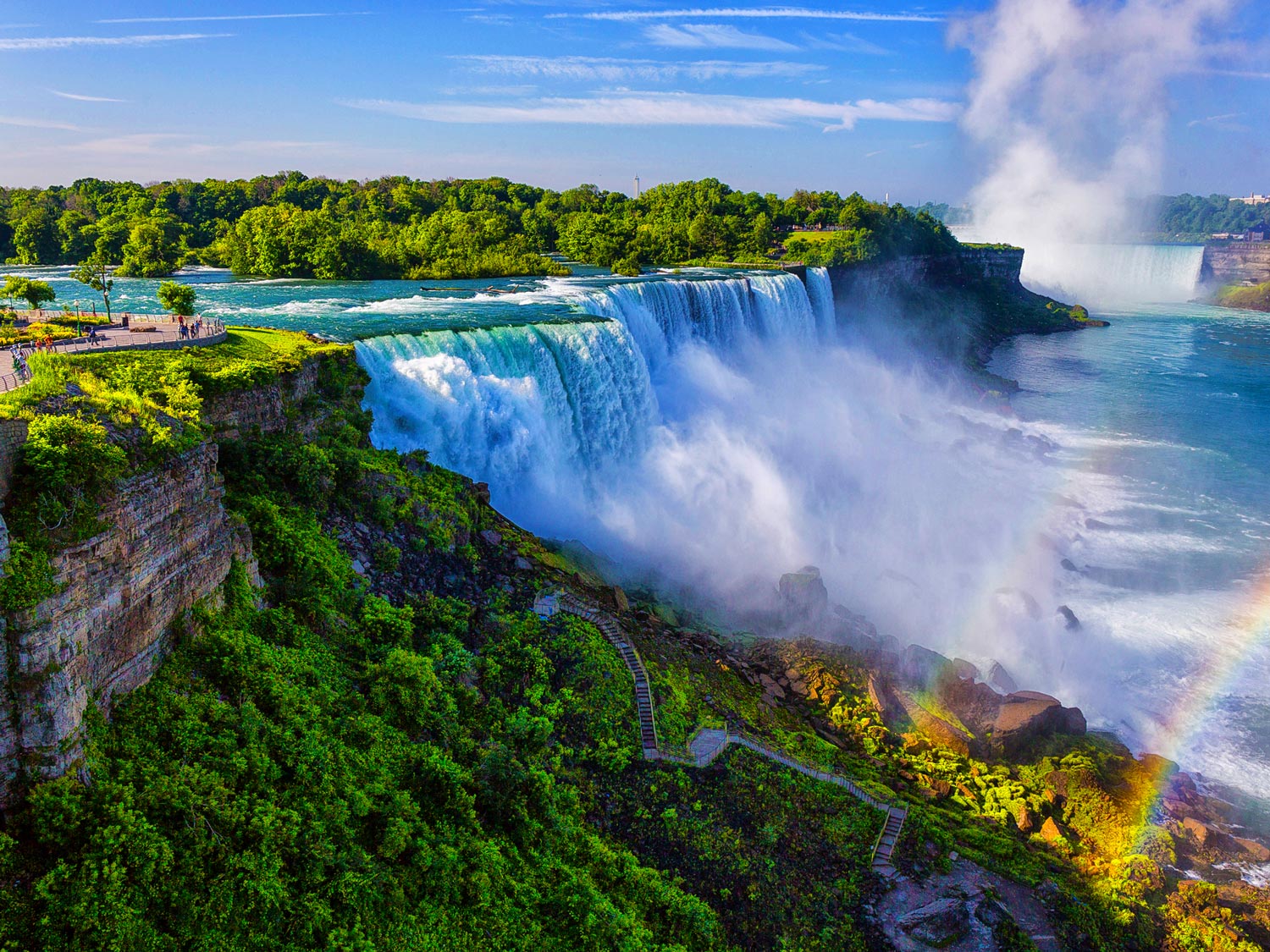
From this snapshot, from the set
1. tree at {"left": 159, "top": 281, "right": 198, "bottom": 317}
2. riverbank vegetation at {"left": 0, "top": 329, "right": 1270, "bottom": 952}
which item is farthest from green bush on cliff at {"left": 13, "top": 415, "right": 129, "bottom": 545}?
tree at {"left": 159, "top": 281, "right": 198, "bottom": 317}

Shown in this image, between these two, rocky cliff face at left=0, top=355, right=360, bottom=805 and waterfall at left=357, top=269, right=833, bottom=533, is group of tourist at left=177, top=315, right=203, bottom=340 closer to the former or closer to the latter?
waterfall at left=357, top=269, right=833, bottom=533

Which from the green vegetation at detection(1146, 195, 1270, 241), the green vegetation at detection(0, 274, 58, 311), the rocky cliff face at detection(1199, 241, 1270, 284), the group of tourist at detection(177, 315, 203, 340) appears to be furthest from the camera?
the green vegetation at detection(1146, 195, 1270, 241)

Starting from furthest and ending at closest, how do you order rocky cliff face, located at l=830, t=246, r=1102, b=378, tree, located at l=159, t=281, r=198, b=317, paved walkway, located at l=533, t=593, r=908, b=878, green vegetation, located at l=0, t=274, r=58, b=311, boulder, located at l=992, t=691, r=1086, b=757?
rocky cliff face, located at l=830, t=246, r=1102, b=378
tree, located at l=159, t=281, r=198, b=317
green vegetation, located at l=0, t=274, r=58, b=311
boulder, located at l=992, t=691, r=1086, b=757
paved walkway, located at l=533, t=593, r=908, b=878

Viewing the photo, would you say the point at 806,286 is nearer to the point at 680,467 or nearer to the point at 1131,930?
the point at 680,467

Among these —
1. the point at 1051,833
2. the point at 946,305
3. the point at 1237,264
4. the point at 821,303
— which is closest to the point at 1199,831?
the point at 1051,833

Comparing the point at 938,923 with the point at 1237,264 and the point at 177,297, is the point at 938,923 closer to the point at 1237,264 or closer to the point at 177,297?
the point at 177,297

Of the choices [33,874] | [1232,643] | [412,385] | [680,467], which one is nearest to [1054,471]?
[1232,643]
